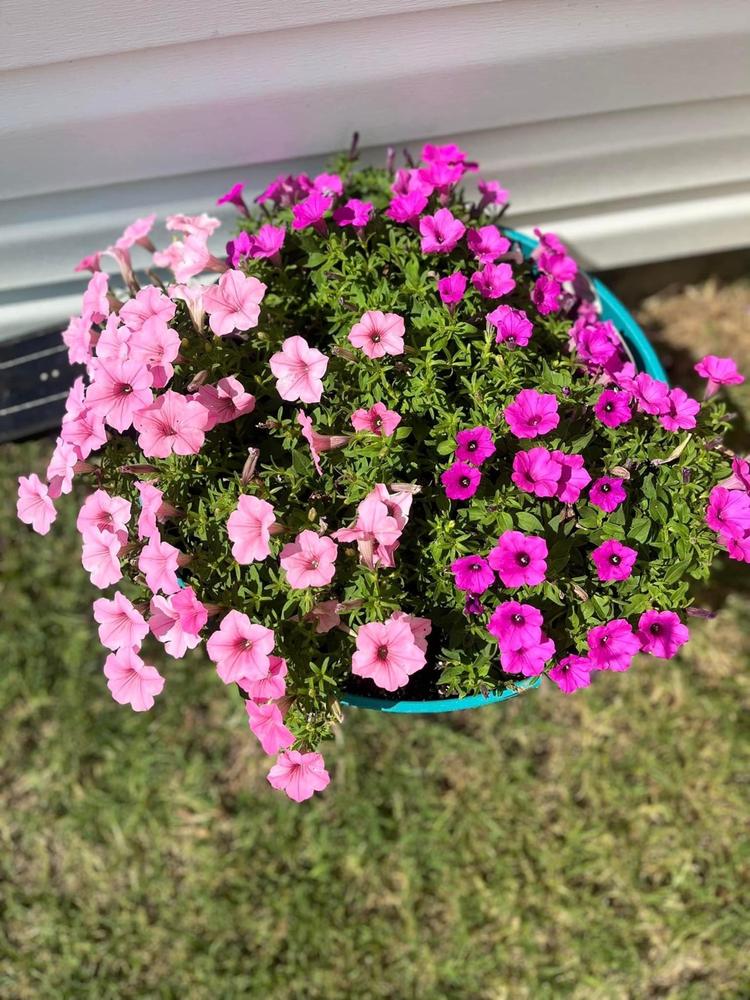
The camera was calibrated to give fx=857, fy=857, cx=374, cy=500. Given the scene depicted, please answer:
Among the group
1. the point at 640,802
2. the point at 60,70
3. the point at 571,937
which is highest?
the point at 60,70

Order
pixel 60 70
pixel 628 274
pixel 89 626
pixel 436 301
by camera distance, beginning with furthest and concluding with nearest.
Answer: pixel 628 274, pixel 89 626, pixel 60 70, pixel 436 301

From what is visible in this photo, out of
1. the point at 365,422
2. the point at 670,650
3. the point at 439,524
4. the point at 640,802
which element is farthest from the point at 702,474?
the point at 640,802

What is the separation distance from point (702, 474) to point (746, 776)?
1.19 metres

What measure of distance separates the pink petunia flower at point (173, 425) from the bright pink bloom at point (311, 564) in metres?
0.24

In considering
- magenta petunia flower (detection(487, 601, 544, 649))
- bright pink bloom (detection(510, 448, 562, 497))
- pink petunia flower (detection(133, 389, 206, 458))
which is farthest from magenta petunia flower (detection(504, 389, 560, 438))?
pink petunia flower (detection(133, 389, 206, 458))

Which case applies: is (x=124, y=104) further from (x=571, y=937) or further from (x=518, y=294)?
(x=571, y=937)

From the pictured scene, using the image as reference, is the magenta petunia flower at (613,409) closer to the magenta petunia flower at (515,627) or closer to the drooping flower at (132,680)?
the magenta petunia flower at (515,627)

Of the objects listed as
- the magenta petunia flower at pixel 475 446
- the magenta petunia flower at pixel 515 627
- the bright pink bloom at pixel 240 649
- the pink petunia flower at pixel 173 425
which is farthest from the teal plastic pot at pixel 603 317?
the pink petunia flower at pixel 173 425

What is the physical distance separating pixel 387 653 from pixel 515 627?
0.72 ft

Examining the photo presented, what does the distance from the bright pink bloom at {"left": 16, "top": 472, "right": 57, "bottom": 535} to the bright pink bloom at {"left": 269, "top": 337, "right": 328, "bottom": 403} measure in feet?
1.57

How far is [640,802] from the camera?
7.60 ft

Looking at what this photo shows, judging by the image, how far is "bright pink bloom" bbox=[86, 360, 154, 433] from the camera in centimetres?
143

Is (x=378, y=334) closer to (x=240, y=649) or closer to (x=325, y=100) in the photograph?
(x=240, y=649)

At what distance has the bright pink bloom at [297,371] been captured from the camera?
4.80ft
